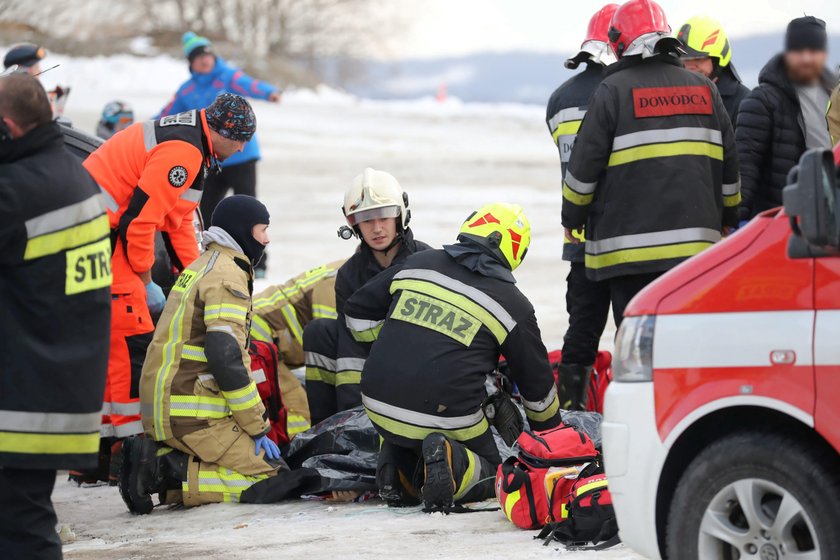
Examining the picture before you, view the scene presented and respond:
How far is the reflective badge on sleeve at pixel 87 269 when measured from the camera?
4.30m

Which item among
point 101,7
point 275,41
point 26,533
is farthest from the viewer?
point 275,41

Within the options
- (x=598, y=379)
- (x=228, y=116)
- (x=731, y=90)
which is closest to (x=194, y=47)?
(x=228, y=116)

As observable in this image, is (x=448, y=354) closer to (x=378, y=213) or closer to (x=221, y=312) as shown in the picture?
(x=221, y=312)

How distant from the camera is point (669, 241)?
20.5ft

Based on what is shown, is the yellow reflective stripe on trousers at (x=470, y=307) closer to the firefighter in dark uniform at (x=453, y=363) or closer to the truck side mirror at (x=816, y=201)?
the firefighter in dark uniform at (x=453, y=363)

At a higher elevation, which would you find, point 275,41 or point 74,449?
point 275,41

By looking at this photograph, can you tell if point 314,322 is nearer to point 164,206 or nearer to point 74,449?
point 164,206

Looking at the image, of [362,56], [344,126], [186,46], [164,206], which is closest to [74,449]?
[164,206]

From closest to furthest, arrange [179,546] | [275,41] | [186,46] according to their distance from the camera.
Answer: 1. [179,546]
2. [186,46]
3. [275,41]

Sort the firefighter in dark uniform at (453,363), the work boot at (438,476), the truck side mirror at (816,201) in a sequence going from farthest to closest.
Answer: the firefighter in dark uniform at (453,363)
the work boot at (438,476)
the truck side mirror at (816,201)

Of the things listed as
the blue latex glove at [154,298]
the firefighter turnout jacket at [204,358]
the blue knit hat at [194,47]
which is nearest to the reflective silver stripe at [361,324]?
the firefighter turnout jacket at [204,358]

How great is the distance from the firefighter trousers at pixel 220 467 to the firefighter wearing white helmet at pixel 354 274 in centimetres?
70

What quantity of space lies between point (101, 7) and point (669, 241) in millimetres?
35104

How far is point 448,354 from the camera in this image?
6.04 meters
